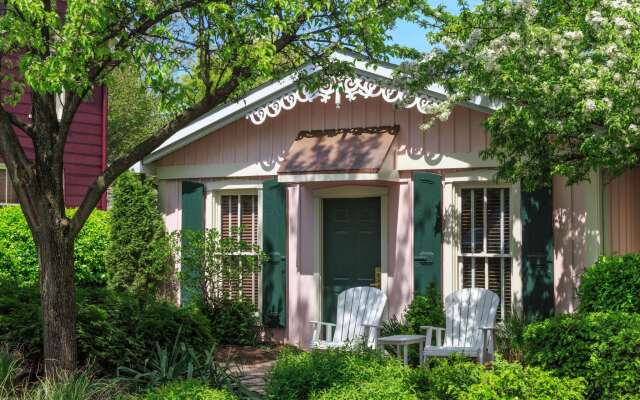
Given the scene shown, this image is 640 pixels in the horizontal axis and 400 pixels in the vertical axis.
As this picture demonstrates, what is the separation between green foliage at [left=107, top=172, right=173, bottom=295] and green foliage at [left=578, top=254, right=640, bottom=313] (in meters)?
6.25

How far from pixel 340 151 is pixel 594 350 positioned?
5.28 meters

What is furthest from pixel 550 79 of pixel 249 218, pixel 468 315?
pixel 249 218

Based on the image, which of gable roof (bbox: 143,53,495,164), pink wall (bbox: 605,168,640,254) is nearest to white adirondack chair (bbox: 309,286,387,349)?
gable roof (bbox: 143,53,495,164)

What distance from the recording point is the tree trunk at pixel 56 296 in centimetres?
725

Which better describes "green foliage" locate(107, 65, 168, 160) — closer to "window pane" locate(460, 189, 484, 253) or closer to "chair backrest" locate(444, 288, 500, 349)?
"window pane" locate(460, 189, 484, 253)

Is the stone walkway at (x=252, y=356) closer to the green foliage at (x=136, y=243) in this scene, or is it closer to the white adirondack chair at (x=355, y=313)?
the white adirondack chair at (x=355, y=313)

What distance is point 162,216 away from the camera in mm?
12992

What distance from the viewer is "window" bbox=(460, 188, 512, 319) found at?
10609mm

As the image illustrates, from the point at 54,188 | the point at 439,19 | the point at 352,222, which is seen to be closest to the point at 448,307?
the point at 352,222

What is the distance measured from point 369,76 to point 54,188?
4888 millimetres

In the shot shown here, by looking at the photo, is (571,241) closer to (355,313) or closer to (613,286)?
(613,286)

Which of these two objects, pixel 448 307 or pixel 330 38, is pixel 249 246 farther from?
pixel 330 38

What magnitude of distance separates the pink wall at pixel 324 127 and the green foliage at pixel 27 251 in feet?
8.28

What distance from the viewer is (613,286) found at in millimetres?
8266
